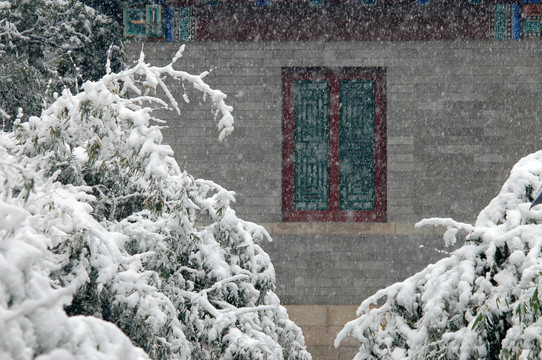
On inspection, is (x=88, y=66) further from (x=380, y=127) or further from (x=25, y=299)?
(x=25, y=299)

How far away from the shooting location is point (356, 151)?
10.1 metres

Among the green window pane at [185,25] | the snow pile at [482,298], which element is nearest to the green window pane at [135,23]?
the green window pane at [185,25]

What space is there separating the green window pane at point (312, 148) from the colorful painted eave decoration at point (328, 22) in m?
0.77

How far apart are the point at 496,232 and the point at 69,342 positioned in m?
2.84

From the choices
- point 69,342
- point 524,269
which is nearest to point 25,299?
point 69,342

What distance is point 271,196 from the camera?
9898 millimetres

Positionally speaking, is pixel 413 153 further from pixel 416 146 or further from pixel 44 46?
Result: pixel 44 46

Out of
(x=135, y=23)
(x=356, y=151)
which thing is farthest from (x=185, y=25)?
(x=356, y=151)

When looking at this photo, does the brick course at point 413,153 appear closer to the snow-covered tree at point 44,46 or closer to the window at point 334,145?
the window at point 334,145

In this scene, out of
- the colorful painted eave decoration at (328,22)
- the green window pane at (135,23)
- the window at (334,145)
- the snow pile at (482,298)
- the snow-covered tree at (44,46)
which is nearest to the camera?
the snow pile at (482,298)

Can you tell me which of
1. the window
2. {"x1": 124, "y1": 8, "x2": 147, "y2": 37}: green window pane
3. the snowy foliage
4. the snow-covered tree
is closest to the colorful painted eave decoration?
{"x1": 124, "y1": 8, "x2": 147, "y2": 37}: green window pane

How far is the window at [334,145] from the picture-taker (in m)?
10.1

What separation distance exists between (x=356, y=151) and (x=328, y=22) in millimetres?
1852

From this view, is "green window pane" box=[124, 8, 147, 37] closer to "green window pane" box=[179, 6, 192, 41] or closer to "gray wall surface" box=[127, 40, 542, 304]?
"green window pane" box=[179, 6, 192, 41]
